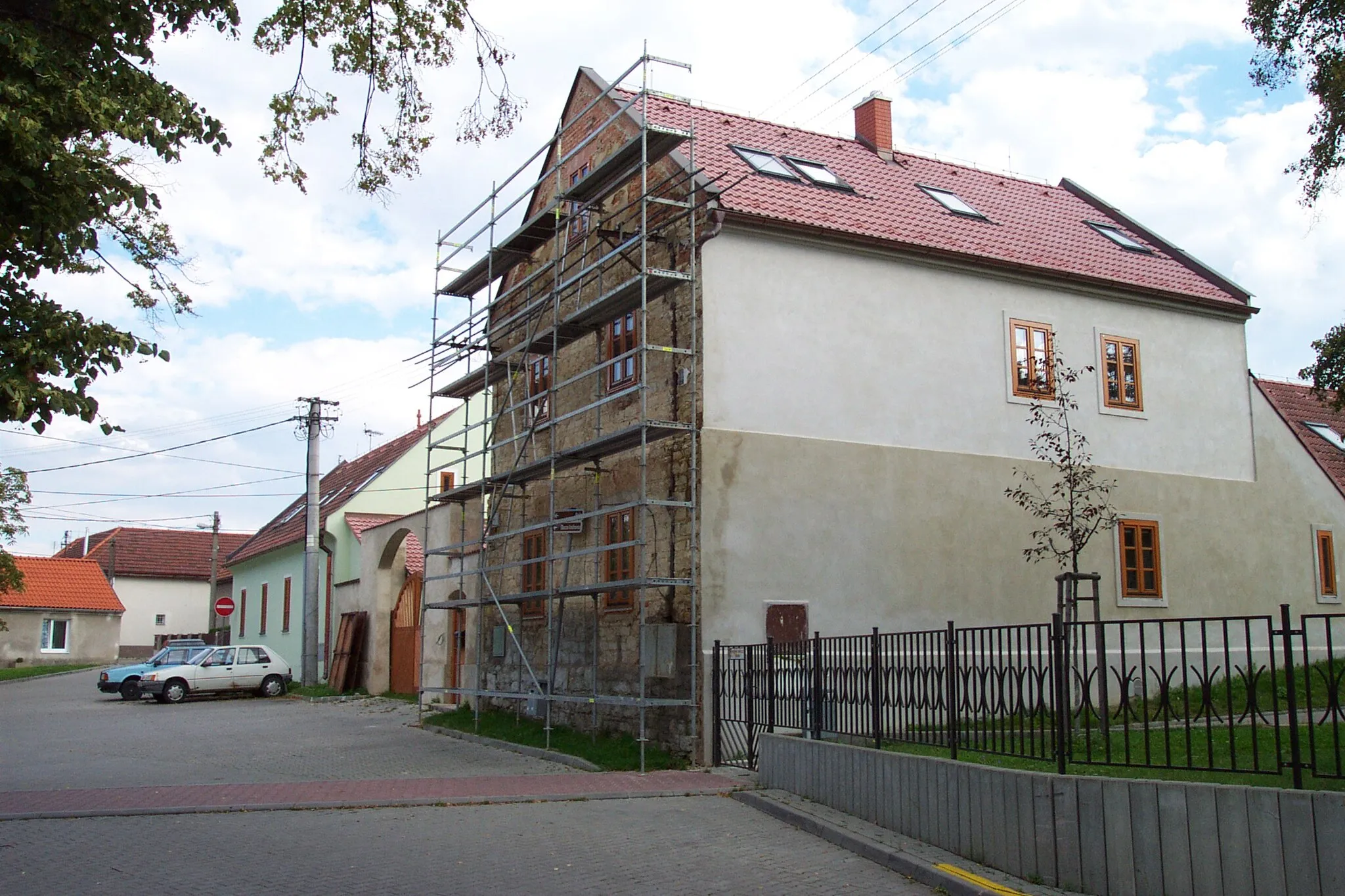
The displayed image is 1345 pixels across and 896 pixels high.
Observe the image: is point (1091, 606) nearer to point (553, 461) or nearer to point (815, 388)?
point (815, 388)

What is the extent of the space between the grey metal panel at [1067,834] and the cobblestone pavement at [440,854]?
0.90 m

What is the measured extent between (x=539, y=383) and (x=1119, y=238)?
440 inches

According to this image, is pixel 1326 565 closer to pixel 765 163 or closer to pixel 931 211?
pixel 931 211

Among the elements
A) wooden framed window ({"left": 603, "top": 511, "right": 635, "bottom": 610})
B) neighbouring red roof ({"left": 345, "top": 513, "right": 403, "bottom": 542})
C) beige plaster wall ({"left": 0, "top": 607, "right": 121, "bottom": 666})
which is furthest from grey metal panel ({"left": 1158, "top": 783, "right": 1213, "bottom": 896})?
beige plaster wall ({"left": 0, "top": 607, "right": 121, "bottom": 666})

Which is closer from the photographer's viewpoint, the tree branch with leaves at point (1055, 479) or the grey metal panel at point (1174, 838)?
the grey metal panel at point (1174, 838)

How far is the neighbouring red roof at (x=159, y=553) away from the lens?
62688mm

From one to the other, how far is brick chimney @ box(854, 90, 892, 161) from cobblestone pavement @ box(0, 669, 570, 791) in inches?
513

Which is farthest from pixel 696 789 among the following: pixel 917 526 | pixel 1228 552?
pixel 1228 552

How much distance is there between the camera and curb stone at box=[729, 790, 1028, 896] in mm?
7625

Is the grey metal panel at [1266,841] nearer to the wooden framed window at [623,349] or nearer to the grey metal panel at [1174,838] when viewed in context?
the grey metal panel at [1174,838]

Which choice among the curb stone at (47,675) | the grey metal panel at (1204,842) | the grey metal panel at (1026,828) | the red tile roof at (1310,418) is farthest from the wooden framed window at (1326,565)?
the curb stone at (47,675)

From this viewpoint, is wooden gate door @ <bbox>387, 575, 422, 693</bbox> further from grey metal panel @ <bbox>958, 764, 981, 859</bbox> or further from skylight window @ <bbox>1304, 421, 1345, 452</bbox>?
grey metal panel @ <bbox>958, 764, 981, 859</bbox>

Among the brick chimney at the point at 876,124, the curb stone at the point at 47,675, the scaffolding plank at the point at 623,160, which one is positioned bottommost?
the curb stone at the point at 47,675

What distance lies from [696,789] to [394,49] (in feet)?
25.4
